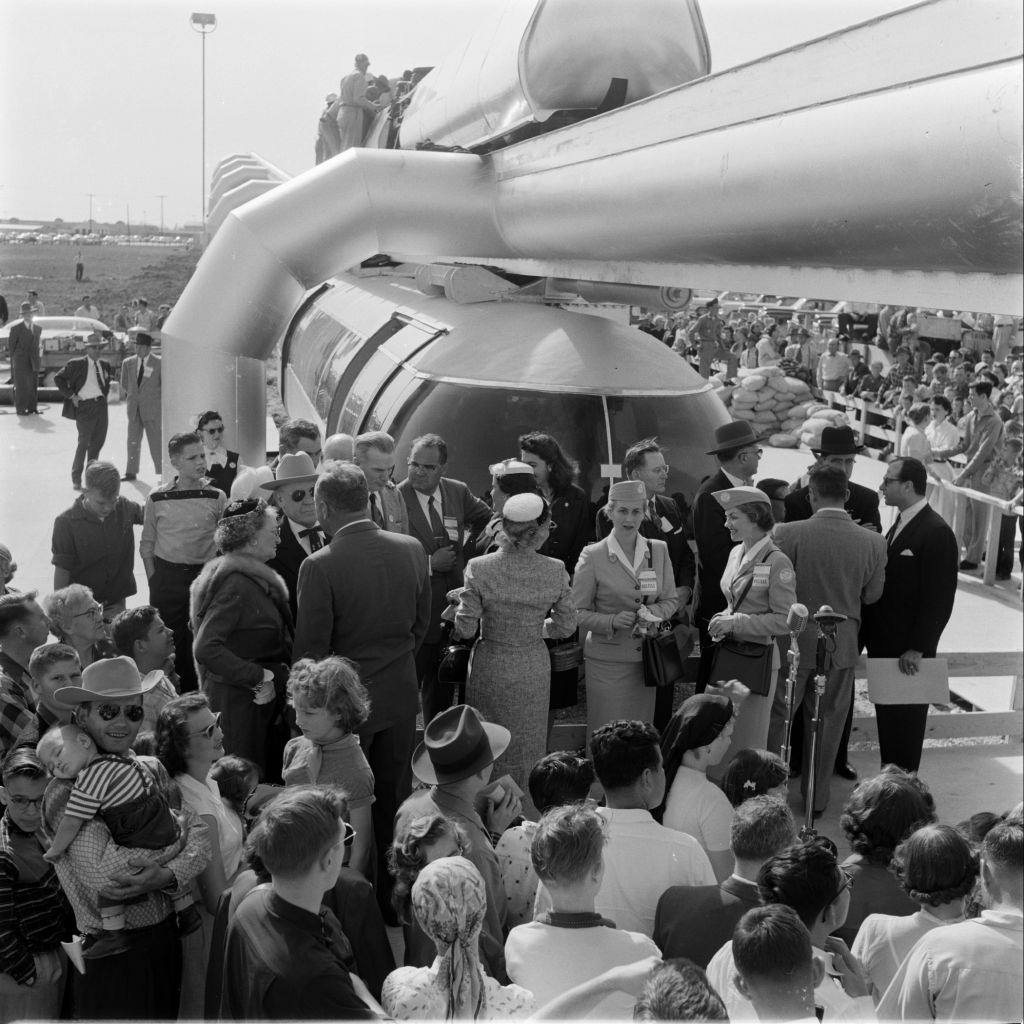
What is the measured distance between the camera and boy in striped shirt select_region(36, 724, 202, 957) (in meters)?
3.53

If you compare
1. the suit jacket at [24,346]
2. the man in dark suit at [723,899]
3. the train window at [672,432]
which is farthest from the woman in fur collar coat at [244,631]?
the suit jacket at [24,346]

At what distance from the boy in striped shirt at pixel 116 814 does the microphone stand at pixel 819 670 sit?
2.97m

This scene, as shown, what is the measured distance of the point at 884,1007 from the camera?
3232 millimetres

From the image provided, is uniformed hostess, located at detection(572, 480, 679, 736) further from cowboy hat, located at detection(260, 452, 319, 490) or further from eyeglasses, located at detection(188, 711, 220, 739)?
eyeglasses, located at detection(188, 711, 220, 739)

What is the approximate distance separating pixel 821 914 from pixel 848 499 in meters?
3.92

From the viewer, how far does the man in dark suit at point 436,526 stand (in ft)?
20.8

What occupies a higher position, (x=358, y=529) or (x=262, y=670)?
(x=358, y=529)

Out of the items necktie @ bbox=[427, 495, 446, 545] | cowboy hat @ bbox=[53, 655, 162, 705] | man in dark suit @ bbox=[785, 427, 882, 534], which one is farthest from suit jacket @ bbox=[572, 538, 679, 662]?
cowboy hat @ bbox=[53, 655, 162, 705]

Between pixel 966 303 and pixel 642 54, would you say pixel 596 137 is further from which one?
pixel 966 303

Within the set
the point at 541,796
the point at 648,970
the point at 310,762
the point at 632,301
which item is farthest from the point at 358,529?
the point at 632,301

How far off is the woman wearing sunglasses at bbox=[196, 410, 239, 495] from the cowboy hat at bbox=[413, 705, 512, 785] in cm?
391

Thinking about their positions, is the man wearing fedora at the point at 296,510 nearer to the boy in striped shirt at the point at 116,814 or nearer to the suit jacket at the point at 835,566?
the suit jacket at the point at 835,566

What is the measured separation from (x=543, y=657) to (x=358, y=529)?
100cm

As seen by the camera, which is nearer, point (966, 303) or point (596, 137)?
point (966, 303)
